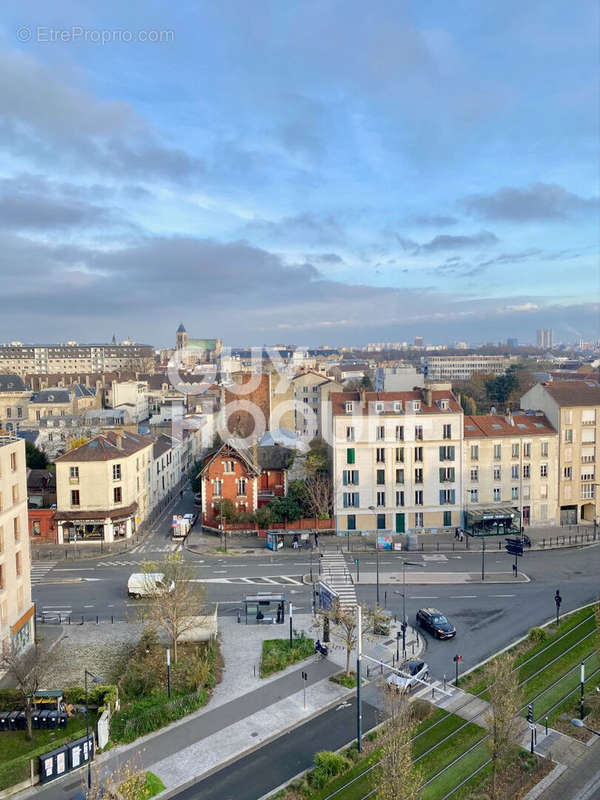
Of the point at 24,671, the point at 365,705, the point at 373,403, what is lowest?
the point at 365,705

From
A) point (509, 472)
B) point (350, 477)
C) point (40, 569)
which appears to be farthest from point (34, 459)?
point (509, 472)

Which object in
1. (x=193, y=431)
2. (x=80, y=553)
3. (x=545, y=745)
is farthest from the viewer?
(x=193, y=431)

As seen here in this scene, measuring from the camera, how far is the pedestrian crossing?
47.2m

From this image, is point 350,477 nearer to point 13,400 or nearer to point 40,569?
point 40,569

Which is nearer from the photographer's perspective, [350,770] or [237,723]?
[350,770]

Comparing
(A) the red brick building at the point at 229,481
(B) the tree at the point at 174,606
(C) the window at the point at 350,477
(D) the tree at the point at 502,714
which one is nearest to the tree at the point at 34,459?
(A) the red brick building at the point at 229,481

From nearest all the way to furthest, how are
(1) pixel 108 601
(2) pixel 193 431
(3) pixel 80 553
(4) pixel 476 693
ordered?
(4) pixel 476 693
(1) pixel 108 601
(3) pixel 80 553
(2) pixel 193 431

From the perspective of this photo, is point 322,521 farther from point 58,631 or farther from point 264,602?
point 58,631

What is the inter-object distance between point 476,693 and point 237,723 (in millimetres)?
11289

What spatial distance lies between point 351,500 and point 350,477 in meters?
2.16

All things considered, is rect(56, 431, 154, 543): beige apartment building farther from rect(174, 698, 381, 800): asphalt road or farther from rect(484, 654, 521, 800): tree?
rect(484, 654, 521, 800): tree

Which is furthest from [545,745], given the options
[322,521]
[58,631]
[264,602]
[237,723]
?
[322,521]

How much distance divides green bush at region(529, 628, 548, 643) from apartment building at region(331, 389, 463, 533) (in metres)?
22.9

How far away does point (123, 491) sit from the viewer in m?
57.2
